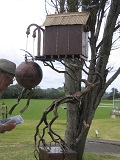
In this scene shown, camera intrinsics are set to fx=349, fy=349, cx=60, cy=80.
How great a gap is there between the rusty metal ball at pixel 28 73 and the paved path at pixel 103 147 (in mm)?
6279

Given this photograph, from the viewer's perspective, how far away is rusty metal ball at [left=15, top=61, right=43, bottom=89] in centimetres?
328

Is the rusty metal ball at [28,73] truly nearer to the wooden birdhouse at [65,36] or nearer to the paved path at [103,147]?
the wooden birdhouse at [65,36]

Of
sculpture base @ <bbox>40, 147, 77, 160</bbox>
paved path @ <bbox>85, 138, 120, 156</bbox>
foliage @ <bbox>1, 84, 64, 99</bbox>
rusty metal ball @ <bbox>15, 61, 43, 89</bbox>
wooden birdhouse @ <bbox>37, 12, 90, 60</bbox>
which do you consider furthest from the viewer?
paved path @ <bbox>85, 138, 120, 156</bbox>

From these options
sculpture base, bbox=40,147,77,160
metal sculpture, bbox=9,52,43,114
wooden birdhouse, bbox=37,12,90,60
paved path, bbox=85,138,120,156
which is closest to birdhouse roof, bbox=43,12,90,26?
wooden birdhouse, bbox=37,12,90,60

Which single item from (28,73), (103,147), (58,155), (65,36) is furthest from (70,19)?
(103,147)

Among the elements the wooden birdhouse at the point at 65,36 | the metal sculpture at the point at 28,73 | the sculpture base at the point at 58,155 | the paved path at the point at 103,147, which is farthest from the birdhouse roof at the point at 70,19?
the paved path at the point at 103,147

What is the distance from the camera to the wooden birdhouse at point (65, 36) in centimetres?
362

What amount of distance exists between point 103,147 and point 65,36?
273 inches

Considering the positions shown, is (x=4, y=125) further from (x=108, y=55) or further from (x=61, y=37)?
(x=108, y=55)

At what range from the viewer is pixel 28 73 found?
3.26m

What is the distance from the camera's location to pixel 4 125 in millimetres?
3229

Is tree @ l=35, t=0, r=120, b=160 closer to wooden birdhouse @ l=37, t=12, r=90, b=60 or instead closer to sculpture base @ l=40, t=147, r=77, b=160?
wooden birdhouse @ l=37, t=12, r=90, b=60

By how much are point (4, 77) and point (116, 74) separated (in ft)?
13.5

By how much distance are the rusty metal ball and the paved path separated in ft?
20.6
